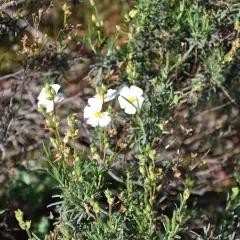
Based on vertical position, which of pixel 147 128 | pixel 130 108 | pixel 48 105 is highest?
pixel 48 105

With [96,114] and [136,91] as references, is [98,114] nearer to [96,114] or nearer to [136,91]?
[96,114]

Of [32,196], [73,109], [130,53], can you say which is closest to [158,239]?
[130,53]

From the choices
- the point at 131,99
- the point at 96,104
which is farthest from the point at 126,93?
the point at 96,104

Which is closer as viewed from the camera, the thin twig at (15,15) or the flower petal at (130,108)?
the flower petal at (130,108)

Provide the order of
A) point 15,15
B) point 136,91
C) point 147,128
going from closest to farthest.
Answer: point 136,91 < point 147,128 < point 15,15

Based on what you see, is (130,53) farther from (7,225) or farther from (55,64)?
(7,225)

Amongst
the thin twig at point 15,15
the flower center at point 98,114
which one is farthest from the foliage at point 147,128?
the thin twig at point 15,15

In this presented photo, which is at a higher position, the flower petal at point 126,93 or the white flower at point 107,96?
the white flower at point 107,96

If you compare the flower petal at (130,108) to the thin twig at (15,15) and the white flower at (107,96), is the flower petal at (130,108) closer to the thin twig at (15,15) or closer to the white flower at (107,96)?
the white flower at (107,96)
